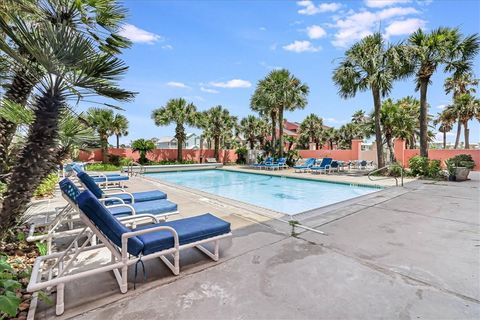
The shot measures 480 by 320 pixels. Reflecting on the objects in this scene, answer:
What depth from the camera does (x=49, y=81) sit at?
2.67 meters

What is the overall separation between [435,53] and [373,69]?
3051 millimetres

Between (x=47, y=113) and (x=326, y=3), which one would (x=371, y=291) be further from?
(x=326, y=3)

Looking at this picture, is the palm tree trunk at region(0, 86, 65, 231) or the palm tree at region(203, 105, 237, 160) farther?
the palm tree at region(203, 105, 237, 160)

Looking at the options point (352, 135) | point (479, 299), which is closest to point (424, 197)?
point (479, 299)

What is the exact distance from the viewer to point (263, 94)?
20.0 metres

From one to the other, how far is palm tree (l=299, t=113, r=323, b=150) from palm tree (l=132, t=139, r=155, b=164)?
969 inches

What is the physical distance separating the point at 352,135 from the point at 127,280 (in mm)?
41641

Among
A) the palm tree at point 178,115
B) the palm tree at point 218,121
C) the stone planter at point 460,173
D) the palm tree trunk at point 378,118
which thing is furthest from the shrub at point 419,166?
the palm tree at point 178,115

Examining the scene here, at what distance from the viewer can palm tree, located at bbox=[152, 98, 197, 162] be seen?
2197 centimetres

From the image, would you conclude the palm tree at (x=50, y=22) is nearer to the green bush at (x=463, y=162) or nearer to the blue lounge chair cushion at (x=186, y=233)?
the blue lounge chair cushion at (x=186, y=233)

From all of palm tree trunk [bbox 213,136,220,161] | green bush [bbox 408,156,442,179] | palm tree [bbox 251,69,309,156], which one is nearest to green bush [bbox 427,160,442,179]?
green bush [bbox 408,156,442,179]

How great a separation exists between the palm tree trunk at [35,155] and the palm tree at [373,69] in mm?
15613

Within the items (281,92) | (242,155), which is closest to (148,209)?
(281,92)

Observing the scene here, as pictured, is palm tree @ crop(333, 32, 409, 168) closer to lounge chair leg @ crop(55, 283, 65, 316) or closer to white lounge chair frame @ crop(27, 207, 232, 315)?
white lounge chair frame @ crop(27, 207, 232, 315)
